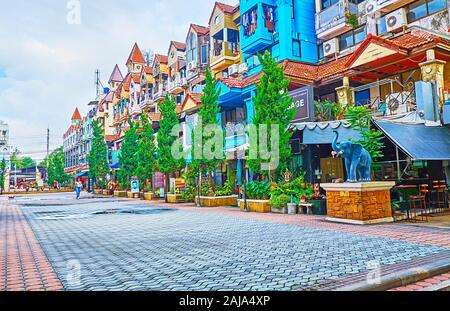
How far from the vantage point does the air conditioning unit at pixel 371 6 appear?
1767 centimetres

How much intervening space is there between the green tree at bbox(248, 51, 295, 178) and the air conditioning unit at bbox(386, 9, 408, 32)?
6.87 meters

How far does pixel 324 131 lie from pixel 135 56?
3894 cm

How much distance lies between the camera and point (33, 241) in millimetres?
8469

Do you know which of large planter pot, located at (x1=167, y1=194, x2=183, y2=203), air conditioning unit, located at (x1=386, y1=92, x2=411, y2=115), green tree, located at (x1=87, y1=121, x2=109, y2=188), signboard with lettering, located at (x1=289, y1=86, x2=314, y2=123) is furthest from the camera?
green tree, located at (x1=87, y1=121, x2=109, y2=188)

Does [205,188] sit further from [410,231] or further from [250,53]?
[410,231]

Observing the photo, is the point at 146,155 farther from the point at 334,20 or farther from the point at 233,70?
the point at 334,20

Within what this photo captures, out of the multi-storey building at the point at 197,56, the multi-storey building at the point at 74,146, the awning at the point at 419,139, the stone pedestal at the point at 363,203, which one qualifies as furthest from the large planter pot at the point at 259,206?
the multi-storey building at the point at 74,146

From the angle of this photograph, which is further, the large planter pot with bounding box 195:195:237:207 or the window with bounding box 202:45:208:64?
the window with bounding box 202:45:208:64

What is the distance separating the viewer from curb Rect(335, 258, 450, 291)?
409 centimetres

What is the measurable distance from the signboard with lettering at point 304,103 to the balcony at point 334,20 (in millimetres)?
6190

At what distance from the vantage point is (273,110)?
46.2 feet

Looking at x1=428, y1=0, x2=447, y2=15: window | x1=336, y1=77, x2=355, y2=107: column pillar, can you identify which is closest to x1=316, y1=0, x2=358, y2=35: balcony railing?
x1=428, y1=0, x2=447, y2=15: window

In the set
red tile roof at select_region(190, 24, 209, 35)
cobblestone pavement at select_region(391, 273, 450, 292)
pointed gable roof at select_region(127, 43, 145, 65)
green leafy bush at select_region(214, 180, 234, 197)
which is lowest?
cobblestone pavement at select_region(391, 273, 450, 292)

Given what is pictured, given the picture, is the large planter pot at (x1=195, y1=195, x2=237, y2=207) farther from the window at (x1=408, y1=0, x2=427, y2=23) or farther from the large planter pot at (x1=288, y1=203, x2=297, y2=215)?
the window at (x1=408, y1=0, x2=427, y2=23)
